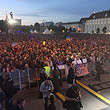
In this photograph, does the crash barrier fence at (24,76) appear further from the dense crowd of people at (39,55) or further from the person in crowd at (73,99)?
the person in crowd at (73,99)

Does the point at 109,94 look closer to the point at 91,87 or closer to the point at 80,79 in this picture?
the point at 91,87

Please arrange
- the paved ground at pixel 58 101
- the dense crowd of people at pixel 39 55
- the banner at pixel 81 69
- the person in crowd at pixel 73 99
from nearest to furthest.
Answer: the person in crowd at pixel 73 99
the paved ground at pixel 58 101
the banner at pixel 81 69
the dense crowd of people at pixel 39 55

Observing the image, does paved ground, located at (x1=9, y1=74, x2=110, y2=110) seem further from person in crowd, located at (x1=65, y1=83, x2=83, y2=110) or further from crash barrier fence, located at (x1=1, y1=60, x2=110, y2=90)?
person in crowd, located at (x1=65, y1=83, x2=83, y2=110)

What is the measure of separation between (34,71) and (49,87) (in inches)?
136

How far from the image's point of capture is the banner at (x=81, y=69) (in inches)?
366

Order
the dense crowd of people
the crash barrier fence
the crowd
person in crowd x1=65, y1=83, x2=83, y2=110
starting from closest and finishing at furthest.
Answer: person in crowd x1=65, y1=83, x2=83, y2=110 < the crash barrier fence < the crowd < the dense crowd of people

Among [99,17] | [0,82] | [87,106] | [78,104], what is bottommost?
[87,106]

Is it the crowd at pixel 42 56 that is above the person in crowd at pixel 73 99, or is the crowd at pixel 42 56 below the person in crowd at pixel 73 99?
above

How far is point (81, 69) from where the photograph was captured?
9547mm

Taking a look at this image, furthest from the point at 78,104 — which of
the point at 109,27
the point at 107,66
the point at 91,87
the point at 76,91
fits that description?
the point at 109,27

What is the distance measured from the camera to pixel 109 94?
7.32 meters

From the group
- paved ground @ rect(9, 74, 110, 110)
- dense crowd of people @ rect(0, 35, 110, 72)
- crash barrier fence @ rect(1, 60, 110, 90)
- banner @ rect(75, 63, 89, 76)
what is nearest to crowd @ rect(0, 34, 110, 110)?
dense crowd of people @ rect(0, 35, 110, 72)

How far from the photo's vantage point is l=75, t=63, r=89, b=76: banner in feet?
30.5

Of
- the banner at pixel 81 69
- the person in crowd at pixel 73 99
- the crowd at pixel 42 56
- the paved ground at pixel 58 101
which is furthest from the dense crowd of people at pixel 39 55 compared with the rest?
the person in crowd at pixel 73 99
